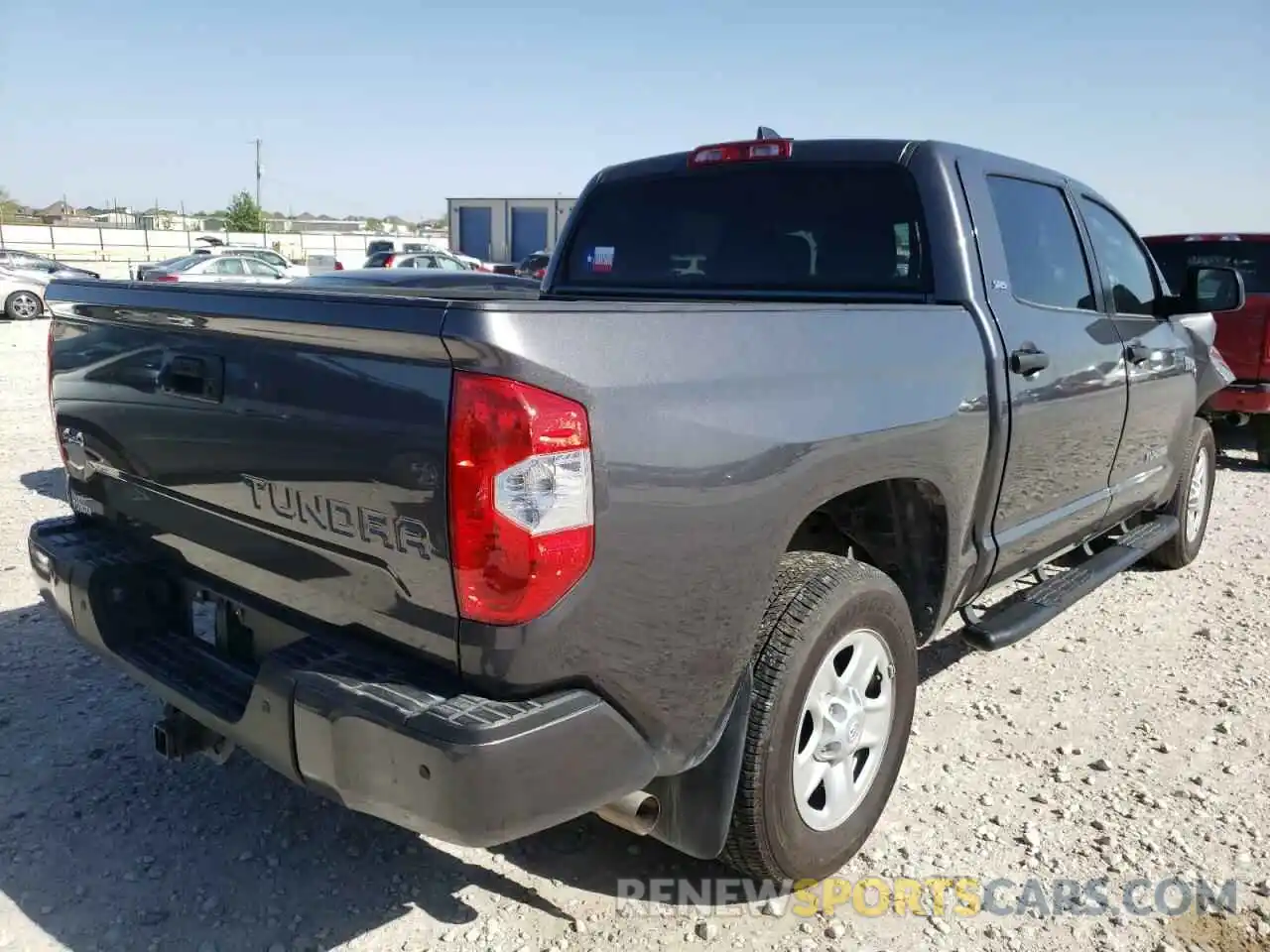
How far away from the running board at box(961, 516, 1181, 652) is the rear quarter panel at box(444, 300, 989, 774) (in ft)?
3.31

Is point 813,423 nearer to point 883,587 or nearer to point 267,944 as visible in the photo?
point 883,587

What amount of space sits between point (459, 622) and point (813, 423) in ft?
3.14

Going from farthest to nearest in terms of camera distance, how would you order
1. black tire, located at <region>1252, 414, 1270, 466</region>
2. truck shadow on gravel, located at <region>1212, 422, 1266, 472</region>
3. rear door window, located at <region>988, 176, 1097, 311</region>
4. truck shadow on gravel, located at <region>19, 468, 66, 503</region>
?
truck shadow on gravel, located at <region>1212, 422, 1266, 472</region>, black tire, located at <region>1252, 414, 1270, 466</region>, truck shadow on gravel, located at <region>19, 468, 66, 503</region>, rear door window, located at <region>988, 176, 1097, 311</region>

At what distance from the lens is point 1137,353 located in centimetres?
418

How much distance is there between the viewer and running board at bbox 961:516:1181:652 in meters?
3.32

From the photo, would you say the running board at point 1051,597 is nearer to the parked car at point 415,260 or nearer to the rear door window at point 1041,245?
the rear door window at point 1041,245

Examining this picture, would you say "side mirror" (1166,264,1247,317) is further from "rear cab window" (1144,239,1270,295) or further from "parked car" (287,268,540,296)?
"parked car" (287,268,540,296)

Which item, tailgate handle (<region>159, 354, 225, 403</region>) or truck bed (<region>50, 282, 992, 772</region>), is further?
tailgate handle (<region>159, 354, 225, 403</region>)

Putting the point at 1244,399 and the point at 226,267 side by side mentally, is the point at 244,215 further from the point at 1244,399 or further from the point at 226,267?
the point at 1244,399

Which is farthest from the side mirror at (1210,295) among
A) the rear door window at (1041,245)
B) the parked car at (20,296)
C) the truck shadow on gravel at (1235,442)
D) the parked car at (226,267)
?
the parked car at (20,296)

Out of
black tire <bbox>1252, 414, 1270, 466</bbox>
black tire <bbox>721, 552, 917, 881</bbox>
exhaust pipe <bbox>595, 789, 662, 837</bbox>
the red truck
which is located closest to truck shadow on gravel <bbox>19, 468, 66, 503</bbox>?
exhaust pipe <bbox>595, 789, 662, 837</bbox>

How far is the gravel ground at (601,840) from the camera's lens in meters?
2.53

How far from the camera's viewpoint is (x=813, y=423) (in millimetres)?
2342

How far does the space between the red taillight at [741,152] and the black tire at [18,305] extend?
2060cm
